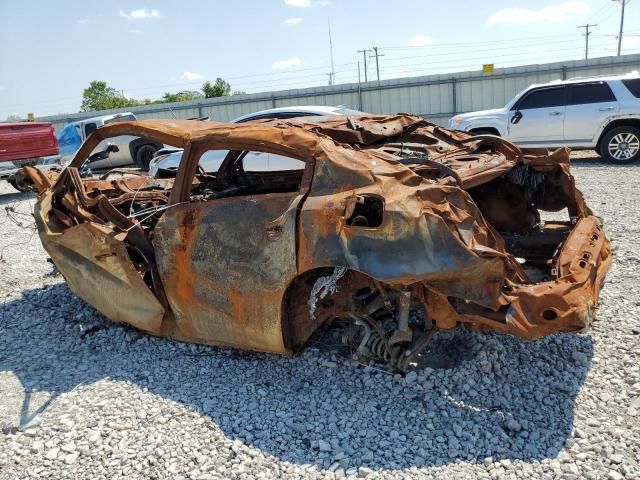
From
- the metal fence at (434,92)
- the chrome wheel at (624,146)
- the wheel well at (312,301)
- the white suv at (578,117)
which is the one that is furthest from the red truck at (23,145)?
the chrome wheel at (624,146)

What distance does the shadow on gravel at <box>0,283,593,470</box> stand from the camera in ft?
9.20

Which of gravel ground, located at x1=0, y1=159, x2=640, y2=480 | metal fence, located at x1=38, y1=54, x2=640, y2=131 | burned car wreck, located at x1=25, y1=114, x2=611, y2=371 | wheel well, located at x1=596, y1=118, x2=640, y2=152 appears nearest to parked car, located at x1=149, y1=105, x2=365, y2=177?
burned car wreck, located at x1=25, y1=114, x2=611, y2=371

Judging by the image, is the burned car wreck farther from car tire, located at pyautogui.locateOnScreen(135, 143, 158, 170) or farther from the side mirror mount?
car tire, located at pyautogui.locateOnScreen(135, 143, 158, 170)

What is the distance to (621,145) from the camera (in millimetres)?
11445

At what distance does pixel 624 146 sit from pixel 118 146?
1153cm

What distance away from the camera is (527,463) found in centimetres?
260

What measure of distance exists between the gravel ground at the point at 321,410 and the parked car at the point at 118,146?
10.7 meters

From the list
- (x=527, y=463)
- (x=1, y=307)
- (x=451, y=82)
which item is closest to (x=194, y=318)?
(x=527, y=463)

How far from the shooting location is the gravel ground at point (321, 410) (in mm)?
2703

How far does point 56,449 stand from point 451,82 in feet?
59.9

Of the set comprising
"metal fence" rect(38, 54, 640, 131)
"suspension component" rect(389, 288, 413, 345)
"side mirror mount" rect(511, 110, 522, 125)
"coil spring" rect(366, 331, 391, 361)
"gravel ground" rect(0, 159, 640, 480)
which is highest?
"metal fence" rect(38, 54, 640, 131)

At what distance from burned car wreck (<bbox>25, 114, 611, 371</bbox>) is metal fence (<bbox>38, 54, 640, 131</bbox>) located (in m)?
13.8

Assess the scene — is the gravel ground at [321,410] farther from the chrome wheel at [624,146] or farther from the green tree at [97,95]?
the green tree at [97,95]

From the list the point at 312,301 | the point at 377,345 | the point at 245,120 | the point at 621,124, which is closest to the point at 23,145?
the point at 245,120
